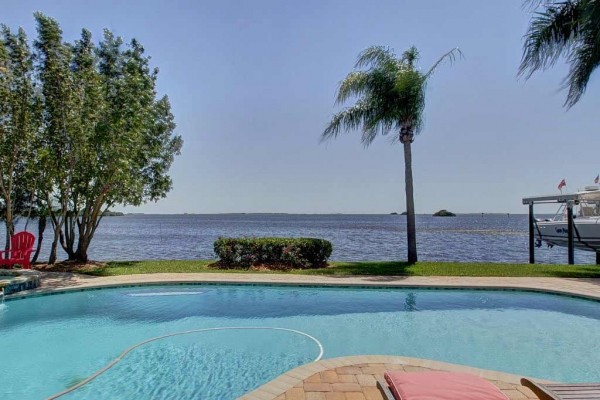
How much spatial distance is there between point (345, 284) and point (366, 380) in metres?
6.15

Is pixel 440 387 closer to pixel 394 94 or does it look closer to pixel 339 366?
pixel 339 366

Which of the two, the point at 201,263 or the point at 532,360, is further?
the point at 201,263

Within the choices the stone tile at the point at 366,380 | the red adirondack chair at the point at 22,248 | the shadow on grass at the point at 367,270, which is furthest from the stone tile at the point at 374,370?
the red adirondack chair at the point at 22,248

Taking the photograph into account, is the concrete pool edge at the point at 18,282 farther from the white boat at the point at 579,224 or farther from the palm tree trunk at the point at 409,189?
the white boat at the point at 579,224

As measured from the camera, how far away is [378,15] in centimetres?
1342

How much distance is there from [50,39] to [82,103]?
2.01 m

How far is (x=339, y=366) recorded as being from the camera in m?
4.75

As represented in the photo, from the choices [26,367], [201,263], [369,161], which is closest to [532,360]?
[26,367]

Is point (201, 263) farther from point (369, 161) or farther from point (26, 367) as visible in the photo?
point (369, 161)

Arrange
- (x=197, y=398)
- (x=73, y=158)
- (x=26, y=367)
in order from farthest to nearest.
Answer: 1. (x=73, y=158)
2. (x=26, y=367)
3. (x=197, y=398)

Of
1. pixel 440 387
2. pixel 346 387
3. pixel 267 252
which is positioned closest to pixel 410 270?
Result: pixel 267 252

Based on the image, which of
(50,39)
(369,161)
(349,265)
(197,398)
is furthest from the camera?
(369,161)

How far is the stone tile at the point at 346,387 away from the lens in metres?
4.08

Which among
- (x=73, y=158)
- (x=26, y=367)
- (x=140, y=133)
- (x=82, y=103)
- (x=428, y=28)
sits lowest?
(x=26, y=367)
